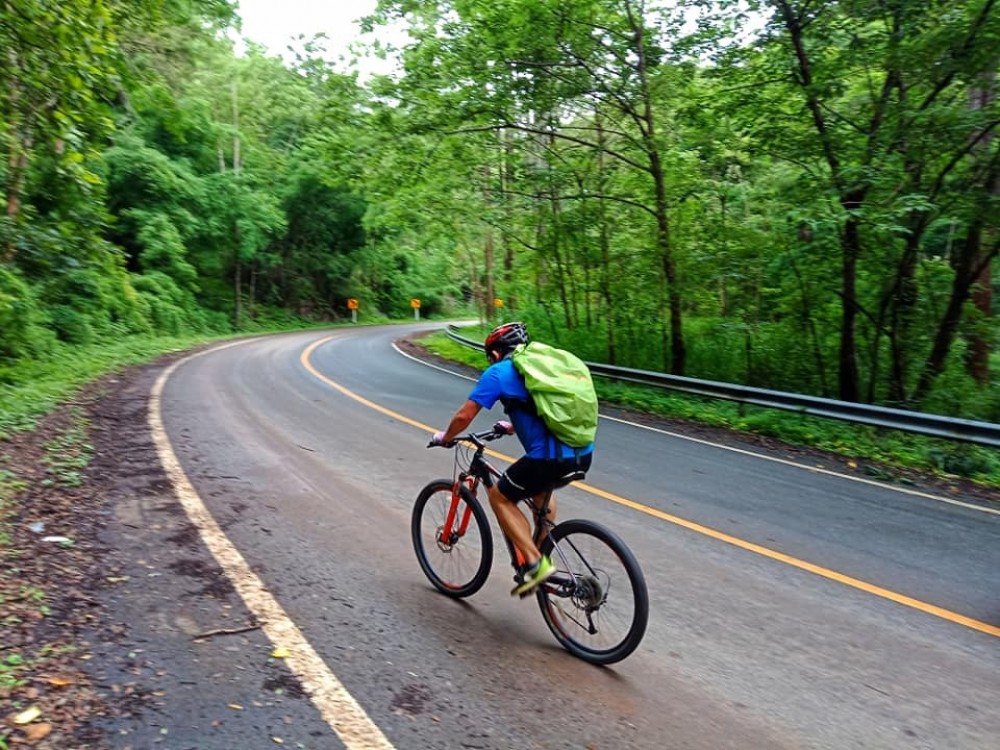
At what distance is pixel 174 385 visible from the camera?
43.8 ft

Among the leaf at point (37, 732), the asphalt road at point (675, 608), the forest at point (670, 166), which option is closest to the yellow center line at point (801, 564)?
the asphalt road at point (675, 608)

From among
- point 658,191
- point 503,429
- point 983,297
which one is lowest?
point 503,429

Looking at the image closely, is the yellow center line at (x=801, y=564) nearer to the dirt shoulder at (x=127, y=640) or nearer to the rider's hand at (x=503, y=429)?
the rider's hand at (x=503, y=429)

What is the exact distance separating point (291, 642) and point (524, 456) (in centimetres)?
164

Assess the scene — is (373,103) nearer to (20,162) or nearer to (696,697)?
(20,162)

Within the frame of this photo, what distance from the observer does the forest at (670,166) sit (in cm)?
982

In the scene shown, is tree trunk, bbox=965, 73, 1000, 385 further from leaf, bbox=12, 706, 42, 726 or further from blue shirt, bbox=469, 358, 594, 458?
leaf, bbox=12, 706, 42, 726

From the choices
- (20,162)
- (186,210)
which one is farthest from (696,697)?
(186,210)

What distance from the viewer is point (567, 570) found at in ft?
12.7

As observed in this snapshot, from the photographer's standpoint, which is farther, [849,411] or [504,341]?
[849,411]

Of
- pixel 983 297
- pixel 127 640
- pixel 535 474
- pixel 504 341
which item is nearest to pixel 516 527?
pixel 535 474

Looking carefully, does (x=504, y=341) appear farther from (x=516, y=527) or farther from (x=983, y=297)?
(x=983, y=297)

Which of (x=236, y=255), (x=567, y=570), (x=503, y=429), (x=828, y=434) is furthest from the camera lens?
(x=236, y=255)

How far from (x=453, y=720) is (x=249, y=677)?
105cm
